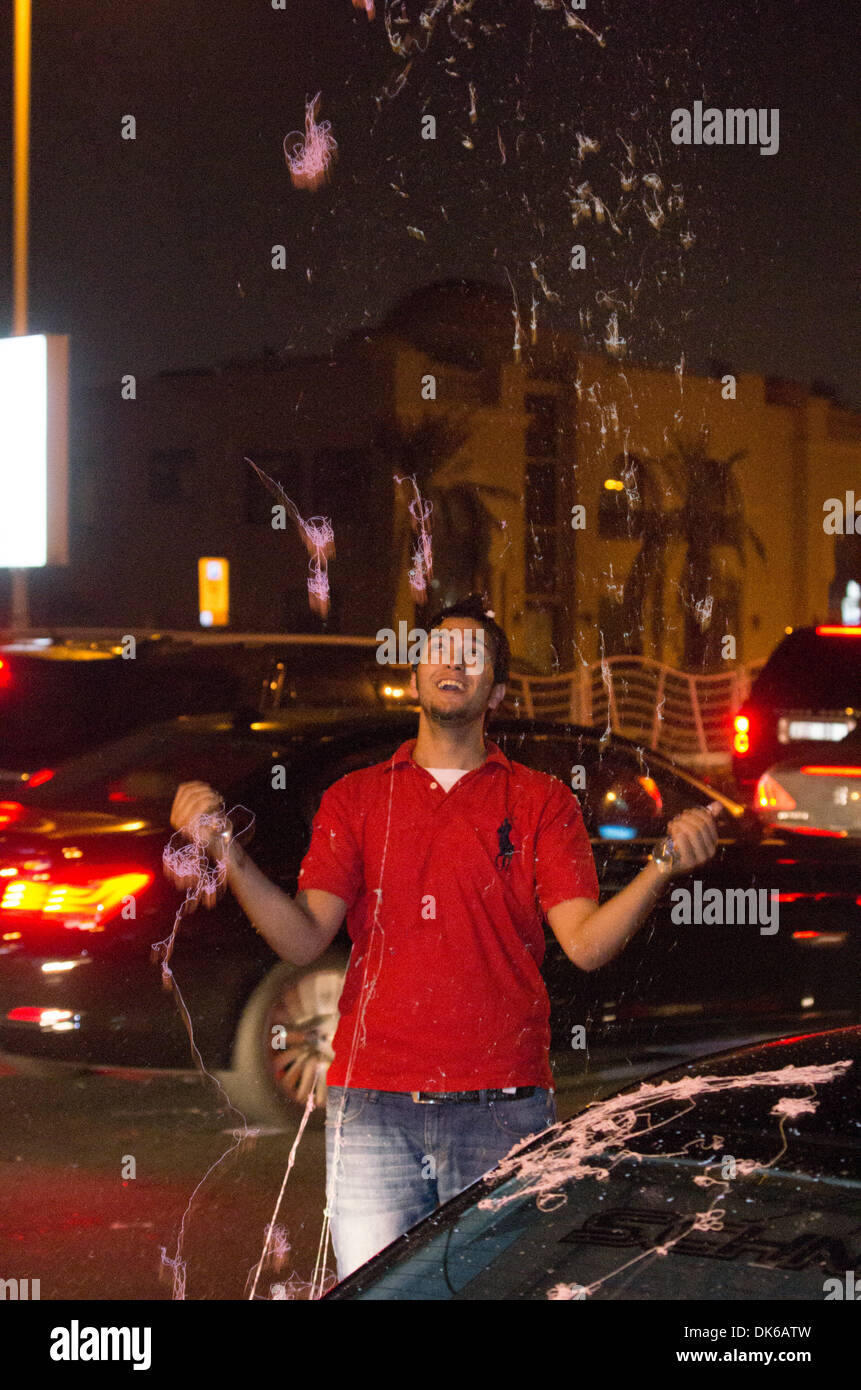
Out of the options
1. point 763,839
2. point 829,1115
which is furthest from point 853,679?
point 829,1115

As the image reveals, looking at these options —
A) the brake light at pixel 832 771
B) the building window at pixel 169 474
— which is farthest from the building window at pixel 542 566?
the building window at pixel 169 474

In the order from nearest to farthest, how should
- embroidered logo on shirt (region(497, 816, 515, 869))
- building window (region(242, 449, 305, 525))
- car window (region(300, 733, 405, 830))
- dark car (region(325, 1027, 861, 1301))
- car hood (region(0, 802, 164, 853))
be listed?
dark car (region(325, 1027, 861, 1301)) < embroidered logo on shirt (region(497, 816, 515, 869)) < car hood (region(0, 802, 164, 853)) < car window (region(300, 733, 405, 830)) < building window (region(242, 449, 305, 525))

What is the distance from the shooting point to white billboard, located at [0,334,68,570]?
13.9m

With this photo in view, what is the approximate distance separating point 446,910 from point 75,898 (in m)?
3.13

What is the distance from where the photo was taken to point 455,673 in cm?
320

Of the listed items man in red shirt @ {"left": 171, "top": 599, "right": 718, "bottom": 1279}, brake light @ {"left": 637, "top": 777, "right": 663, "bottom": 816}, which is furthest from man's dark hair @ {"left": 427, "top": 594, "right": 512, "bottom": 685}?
brake light @ {"left": 637, "top": 777, "right": 663, "bottom": 816}

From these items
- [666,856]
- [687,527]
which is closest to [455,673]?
[666,856]

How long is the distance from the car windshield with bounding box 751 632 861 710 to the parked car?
2.02 ft

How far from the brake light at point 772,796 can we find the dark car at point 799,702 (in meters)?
0.47

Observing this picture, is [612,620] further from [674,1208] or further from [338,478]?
[674,1208]

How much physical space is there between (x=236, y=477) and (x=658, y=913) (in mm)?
27243

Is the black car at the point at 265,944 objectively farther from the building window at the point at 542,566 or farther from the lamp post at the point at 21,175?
the lamp post at the point at 21,175

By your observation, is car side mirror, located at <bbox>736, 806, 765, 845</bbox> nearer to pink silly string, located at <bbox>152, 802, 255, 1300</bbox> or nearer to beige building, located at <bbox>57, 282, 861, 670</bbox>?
beige building, located at <bbox>57, 282, 861, 670</bbox>

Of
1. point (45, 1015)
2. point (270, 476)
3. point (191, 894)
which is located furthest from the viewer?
point (270, 476)
